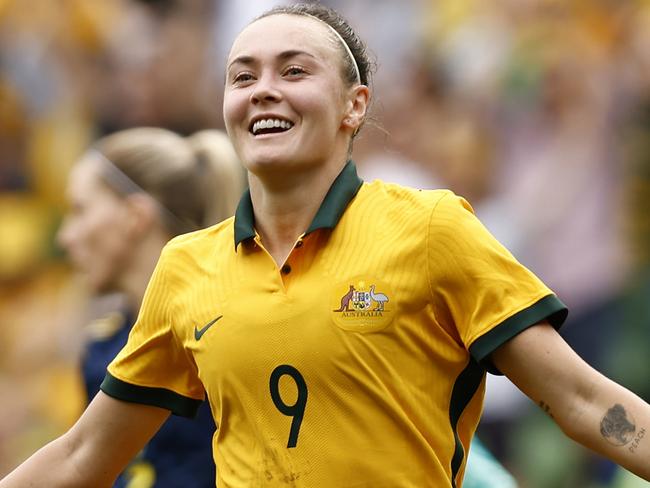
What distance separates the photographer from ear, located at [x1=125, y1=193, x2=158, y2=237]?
17.4ft

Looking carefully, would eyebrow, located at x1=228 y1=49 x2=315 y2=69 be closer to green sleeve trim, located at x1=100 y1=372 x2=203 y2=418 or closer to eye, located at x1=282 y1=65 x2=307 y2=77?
eye, located at x1=282 y1=65 x2=307 y2=77

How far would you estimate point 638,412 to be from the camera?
2.69 meters

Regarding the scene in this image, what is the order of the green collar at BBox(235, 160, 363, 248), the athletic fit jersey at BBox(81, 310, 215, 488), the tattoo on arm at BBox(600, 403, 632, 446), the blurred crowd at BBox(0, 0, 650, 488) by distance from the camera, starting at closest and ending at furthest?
the tattoo on arm at BBox(600, 403, 632, 446)
the green collar at BBox(235, 160, 363, 248)
the athletic fit jersey at BBox(81, 310, 215, 488)
the blurred crowd at BBox(0, 0, 650, 488)

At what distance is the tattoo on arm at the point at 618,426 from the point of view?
270 cm

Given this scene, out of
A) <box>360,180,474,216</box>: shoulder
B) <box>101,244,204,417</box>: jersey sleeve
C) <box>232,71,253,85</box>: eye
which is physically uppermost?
<box>232,71,253,85</box>: eye

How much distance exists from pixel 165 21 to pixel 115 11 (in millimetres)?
365

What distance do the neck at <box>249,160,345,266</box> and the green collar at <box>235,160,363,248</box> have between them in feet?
0.10

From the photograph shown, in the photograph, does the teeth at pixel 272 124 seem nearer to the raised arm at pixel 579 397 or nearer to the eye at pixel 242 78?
the eye at pixel 242 78

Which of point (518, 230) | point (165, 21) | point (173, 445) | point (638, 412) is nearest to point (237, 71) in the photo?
point (638, 412)

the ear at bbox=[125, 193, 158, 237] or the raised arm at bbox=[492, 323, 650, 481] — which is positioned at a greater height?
the raised arm at bbox=[492, 323, 650, 481]

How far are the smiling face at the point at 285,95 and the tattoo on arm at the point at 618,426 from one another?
2.90ft

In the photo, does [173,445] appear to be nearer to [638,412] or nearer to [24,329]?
[638,412]

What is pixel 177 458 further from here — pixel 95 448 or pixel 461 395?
pixel 461 395

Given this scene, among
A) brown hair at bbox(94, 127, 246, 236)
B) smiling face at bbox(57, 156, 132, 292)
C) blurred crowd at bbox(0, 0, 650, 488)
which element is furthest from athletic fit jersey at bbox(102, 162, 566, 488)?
blurred crowd at bbox(0, 0, 650, 488)
